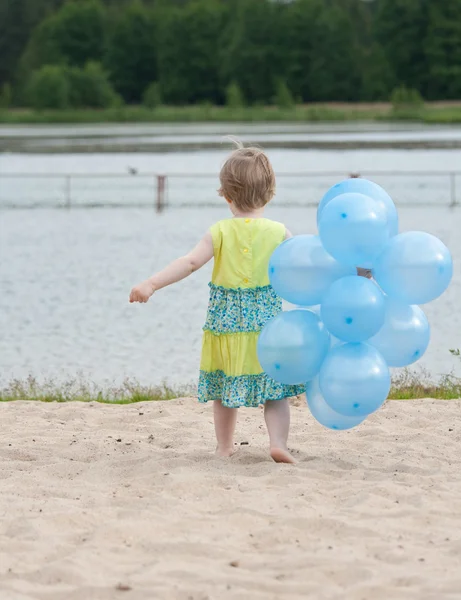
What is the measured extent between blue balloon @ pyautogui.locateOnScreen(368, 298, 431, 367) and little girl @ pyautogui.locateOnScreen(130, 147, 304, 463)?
1.69 feet

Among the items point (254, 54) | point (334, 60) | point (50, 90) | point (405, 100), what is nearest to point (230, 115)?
point (405, 100)

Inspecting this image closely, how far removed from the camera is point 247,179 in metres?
5.39

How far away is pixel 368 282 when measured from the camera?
16.2ft

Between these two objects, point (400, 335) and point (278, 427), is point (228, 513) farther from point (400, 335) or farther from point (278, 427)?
point (400, 335)

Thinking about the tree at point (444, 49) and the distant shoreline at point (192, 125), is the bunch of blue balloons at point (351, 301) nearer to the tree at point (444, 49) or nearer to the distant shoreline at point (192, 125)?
the distant shoreline at point (192, 125)

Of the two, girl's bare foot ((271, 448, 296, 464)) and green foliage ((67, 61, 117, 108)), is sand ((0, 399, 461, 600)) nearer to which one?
girl's bare foot ((271, 448, 296, 464))

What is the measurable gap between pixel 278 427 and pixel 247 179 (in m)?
1.20

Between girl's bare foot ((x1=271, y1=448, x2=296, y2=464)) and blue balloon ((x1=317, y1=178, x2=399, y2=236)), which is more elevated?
blue balloon ((x1=317, y1=178, x2=399, y2=236))

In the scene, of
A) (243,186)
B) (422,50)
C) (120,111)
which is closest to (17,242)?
(243,186)

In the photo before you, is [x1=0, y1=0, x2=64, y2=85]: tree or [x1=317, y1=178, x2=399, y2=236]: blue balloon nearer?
[x1=317, y1=178, x2=399, y2=236]: blue balloon

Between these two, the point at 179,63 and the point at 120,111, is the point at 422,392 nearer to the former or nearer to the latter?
the point at 120,111

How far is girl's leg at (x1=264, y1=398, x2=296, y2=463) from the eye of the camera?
5.43m

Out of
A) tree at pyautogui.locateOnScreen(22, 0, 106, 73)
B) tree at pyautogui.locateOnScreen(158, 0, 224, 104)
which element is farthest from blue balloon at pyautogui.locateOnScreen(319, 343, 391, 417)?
tree at pyautogui.locateOnScreen(22, 0, 106, 73)

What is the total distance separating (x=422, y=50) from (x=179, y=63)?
79.3 feet
